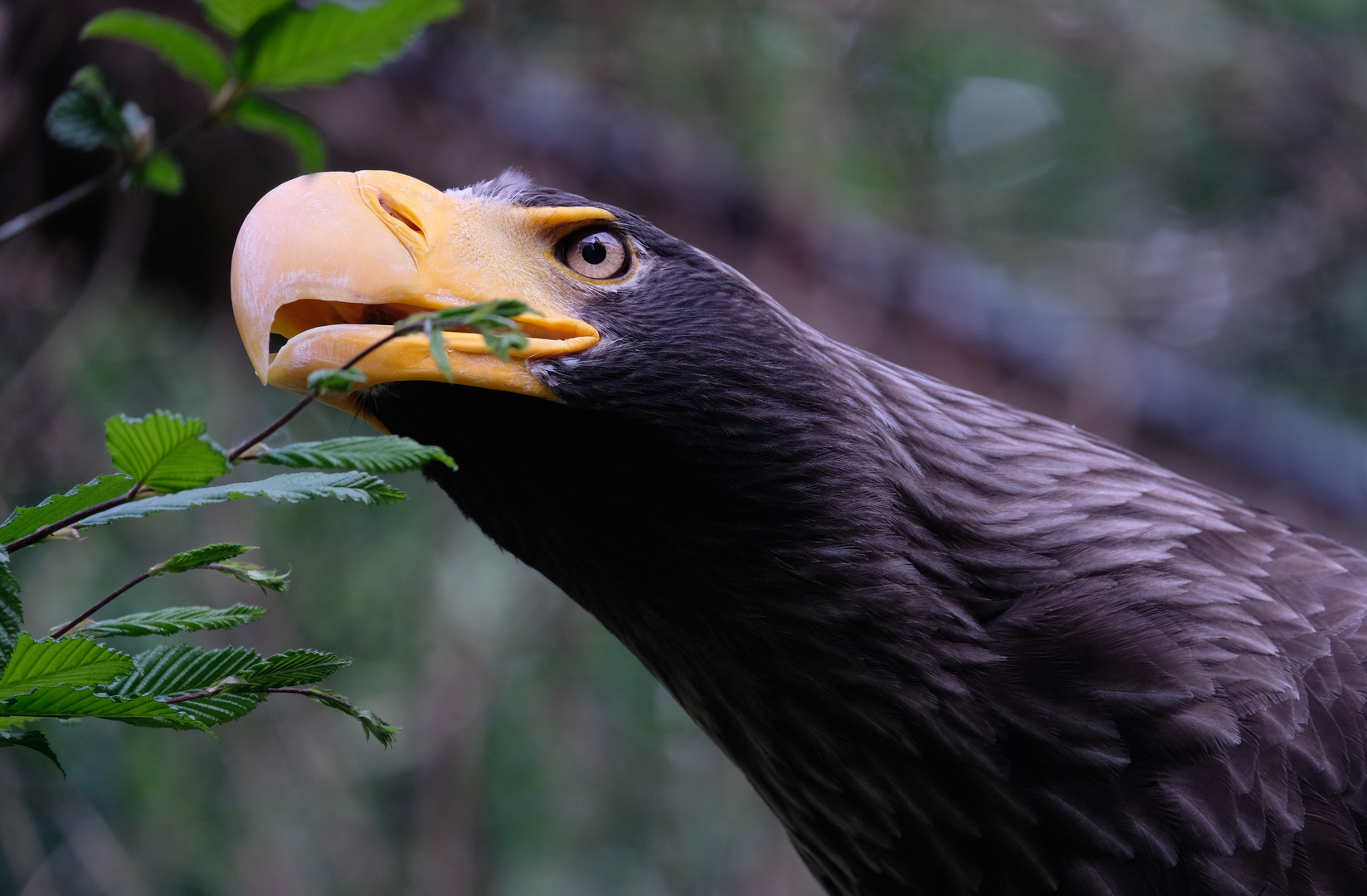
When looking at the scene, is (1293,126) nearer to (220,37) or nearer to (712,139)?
(712,139)

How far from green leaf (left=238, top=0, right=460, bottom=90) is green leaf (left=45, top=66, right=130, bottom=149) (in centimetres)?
27

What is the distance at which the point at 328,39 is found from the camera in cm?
143

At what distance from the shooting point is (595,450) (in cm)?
149

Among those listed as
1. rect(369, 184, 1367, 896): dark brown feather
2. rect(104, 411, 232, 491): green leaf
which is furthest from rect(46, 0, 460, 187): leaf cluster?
rect(104, 411, 232, 491): green leaf

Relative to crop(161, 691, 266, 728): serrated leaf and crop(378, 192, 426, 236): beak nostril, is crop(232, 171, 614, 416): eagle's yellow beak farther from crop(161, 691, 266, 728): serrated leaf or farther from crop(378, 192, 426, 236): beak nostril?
crop(161, 691, 266, 728): serrated leaf

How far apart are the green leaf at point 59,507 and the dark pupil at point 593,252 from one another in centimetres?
77

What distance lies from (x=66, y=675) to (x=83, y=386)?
3431mm

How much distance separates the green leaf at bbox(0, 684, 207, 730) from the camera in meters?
0.90

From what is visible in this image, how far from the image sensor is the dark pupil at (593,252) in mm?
1571

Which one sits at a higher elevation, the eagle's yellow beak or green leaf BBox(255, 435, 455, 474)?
the eagle's yellow beak

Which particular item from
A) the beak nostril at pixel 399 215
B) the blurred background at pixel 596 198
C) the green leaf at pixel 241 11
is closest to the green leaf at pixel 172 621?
the beak nostril at pixel 399 215

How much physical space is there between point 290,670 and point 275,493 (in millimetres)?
219

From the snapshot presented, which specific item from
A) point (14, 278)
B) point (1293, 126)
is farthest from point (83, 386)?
point (1293, 126)

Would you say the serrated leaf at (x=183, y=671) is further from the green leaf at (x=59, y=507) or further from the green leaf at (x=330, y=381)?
the green leaf at (x=330, y=381)
